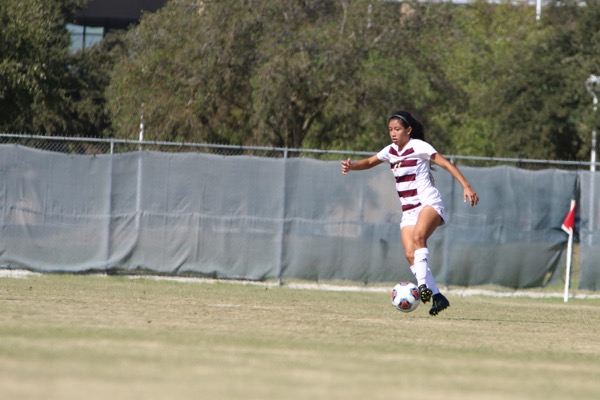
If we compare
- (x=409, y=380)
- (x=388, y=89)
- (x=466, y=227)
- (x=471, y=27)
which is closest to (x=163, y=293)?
(x=466, y=227)

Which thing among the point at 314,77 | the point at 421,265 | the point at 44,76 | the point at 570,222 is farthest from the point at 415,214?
the point at 314,77

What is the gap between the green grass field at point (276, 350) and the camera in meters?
6.11

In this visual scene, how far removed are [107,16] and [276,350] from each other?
167ft

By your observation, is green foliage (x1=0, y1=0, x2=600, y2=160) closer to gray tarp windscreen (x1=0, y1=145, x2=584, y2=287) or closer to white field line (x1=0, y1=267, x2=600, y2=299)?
gray tarp windscreen (x1=0, y1=145, x2=584, y2=287)

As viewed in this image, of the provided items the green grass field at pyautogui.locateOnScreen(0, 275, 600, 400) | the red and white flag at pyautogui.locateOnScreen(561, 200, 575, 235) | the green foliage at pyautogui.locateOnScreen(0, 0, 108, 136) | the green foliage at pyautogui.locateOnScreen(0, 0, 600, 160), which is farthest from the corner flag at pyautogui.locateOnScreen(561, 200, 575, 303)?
the green foliage at pyautogui.locateOnScreen(0, 0, 600, 160)

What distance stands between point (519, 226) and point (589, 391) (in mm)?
11988

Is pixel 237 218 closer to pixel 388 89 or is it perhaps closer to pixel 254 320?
pixel 254 320

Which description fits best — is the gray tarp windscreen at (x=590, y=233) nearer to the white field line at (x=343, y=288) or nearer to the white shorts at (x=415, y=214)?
the white field line at (x=343, y=288)

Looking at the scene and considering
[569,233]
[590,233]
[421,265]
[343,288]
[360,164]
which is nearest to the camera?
[421,265]

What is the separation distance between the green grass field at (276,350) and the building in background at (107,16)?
4394cm

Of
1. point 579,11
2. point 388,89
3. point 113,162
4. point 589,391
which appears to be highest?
point 579,11

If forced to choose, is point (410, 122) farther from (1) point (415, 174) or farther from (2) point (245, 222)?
(2) point (245, 222)

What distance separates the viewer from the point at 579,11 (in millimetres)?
34906

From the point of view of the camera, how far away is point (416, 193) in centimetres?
1173
